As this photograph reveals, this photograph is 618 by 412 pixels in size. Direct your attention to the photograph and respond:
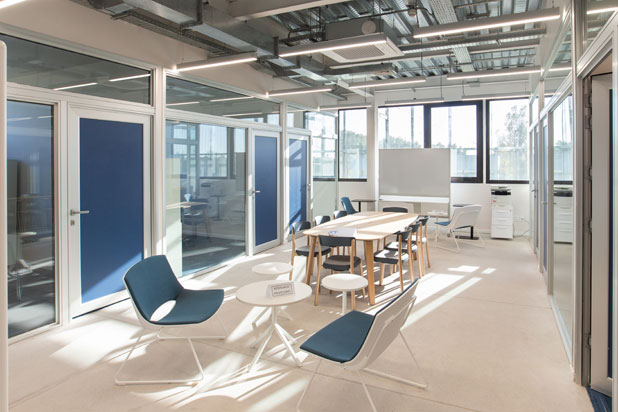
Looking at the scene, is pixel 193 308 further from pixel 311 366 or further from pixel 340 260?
pixel 340 260

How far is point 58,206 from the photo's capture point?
13.4 ft

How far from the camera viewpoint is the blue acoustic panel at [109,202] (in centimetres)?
442

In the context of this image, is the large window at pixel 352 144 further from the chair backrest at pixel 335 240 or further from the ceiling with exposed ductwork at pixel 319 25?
the chair backrest at pixel 335 240

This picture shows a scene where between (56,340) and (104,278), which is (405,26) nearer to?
(104,278)

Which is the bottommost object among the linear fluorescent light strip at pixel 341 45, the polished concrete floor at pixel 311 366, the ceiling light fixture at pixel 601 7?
the polished concrete floor at pixel 311 366

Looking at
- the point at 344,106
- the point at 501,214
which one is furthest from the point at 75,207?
the point at 501,214

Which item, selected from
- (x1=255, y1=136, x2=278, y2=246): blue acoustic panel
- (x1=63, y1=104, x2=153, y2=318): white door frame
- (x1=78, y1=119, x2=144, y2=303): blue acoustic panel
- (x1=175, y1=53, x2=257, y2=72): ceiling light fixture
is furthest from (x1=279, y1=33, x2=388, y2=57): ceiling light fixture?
(x1=255, y1=136, x2=278, y2=246): blue acoustic panel

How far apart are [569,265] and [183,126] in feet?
15.9

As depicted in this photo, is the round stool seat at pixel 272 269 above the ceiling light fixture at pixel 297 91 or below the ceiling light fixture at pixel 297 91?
below

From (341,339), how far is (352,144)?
9.11 metres

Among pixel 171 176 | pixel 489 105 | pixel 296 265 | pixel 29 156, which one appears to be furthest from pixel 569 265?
pixel 489 105

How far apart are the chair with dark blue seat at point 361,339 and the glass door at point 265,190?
4613mm

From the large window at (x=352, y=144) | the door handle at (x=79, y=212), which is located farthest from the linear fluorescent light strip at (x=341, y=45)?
the large window at (x=352, y=144)

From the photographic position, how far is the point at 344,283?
401 centimetres
